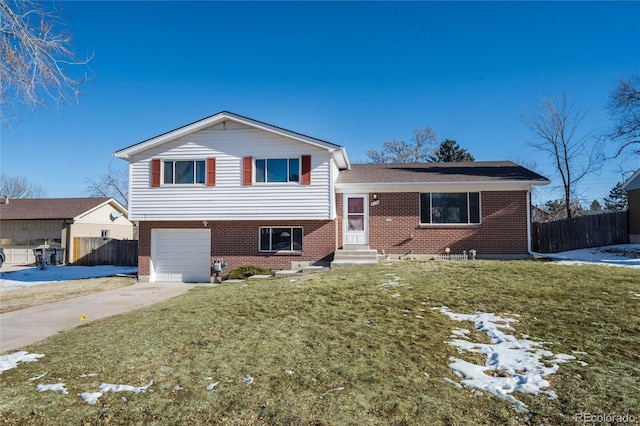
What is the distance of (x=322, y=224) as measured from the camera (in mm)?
15258

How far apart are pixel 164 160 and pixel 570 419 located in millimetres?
15216

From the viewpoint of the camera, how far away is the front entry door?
52.2ft

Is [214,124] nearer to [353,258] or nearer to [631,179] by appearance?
[353,258]

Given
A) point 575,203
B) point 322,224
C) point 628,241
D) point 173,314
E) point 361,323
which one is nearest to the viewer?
point 361,323

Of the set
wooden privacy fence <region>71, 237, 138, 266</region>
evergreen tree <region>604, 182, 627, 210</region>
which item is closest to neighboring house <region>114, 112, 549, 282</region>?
wooden privacy fence <region>71, 237, 138, 266</region>

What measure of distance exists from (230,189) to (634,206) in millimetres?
19564

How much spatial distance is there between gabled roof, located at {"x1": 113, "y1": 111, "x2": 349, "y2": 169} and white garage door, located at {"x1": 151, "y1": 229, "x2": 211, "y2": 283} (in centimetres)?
334

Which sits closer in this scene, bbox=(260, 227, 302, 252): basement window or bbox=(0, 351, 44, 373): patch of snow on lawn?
bbox=(0, 351, 44, 373): patch of snow on lawn

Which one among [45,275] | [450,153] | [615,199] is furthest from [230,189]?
[615,199]

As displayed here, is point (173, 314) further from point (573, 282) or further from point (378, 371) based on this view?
point (573, 282)

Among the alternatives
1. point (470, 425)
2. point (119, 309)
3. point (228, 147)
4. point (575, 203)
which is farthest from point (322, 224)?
point (575, 203)

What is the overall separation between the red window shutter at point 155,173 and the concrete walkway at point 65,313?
4.28 metres

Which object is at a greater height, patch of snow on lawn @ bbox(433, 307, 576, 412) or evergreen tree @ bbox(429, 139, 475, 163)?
Answer: evergreen tree @ bbox(429, 139, 475, 163)

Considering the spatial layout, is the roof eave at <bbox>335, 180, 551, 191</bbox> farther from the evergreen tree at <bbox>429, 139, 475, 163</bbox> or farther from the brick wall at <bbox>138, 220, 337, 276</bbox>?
the evergreen tree at <bbox>429, 139, 475, 163</bbox>
